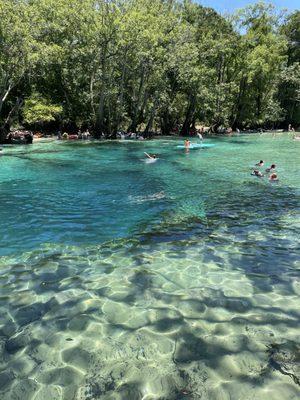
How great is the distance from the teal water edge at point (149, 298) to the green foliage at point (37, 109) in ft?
97.0

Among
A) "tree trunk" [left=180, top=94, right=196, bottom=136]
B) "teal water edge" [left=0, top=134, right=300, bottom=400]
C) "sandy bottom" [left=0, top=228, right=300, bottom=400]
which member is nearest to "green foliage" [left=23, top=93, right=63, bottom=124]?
"tree trunk" [left=180, top=94, right=196, bottom=136]

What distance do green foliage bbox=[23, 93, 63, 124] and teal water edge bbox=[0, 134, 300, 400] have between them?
29580 millimetres

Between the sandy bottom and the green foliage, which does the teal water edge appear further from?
the green foliage

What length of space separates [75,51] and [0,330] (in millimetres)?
45560

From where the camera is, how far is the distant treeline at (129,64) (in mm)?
41344

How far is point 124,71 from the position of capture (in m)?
48.1

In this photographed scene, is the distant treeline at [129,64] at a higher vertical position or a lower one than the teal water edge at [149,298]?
higher

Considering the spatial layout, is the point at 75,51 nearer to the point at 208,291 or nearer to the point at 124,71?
the point at 124,71

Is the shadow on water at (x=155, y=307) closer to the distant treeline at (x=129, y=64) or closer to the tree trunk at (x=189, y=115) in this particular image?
the distant treeline at (x=129, y=64)

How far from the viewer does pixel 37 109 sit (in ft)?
141

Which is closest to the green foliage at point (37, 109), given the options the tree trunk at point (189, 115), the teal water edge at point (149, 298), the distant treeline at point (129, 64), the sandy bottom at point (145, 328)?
the distant treeline at point (129, 64)

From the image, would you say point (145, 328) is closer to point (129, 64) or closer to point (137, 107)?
point (129, 64)

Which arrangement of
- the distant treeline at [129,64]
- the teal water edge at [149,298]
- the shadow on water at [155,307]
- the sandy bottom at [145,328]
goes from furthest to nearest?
the distant treeline at [129,64] < the shadow on water at [155,307] < the teal water edge at [149,298] < the sandy bottom at [145,328]

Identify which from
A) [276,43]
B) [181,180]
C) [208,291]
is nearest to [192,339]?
[208,291]
